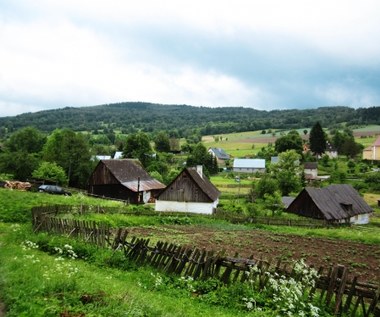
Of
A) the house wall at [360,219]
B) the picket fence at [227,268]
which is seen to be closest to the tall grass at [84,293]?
the picket fence at [227,268]

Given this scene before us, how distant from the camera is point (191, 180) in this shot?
43219 mm

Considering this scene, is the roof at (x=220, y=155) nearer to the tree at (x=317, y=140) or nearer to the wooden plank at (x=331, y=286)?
the tree at (x=317, y=140)

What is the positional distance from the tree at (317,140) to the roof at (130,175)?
6128 centimetres

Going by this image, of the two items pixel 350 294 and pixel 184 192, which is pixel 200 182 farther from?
pixel 350 294

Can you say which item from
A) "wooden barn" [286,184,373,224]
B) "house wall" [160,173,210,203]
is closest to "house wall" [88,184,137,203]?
"house wall" [160,173,210,203]

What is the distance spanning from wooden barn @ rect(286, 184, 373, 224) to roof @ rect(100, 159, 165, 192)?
18327 mm

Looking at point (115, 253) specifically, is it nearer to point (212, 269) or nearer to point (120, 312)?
point (212, 269)

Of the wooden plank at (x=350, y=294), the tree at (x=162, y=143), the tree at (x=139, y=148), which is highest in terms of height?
the tree at (x=162, y=143)

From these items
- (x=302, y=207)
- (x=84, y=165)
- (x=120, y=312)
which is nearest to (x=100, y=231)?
(x=120, y=312)

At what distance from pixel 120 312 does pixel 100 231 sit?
306 inches

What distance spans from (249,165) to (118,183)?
58.0 m

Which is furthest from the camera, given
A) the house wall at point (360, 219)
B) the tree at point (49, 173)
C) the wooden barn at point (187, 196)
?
the tree at point (49, 173)

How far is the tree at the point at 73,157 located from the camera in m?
56.8


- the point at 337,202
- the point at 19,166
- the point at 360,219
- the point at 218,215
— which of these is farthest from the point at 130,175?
the point at 360,219
